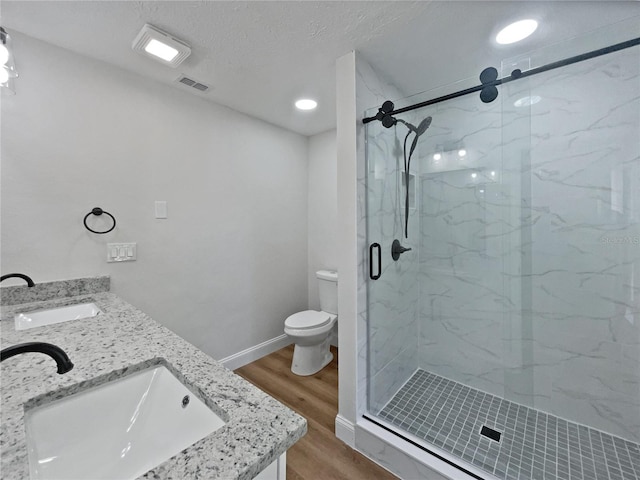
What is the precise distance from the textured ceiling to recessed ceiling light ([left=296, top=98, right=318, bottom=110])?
0.27 meters

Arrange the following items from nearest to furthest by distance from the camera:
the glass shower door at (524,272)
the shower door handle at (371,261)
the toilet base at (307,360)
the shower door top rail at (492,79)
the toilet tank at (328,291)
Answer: the shower door top rail at (492,79), the glass shower door at (524,272), the shower door handle at (371,261), the toilet base at (307,360), the toilet tank at (328,291)

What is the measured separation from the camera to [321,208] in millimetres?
2965

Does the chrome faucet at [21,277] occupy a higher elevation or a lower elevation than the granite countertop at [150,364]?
higher

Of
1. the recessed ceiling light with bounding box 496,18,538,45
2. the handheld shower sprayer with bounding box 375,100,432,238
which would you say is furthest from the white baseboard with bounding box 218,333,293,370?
the recessed ceiling light with bounding box 496,18,538,45

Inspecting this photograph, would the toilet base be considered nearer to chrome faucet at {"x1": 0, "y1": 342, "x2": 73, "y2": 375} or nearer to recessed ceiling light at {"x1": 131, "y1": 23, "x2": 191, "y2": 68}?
chrome faucet at {"x1": 0, "y1": 342, "x2": 73, "y2": 375}

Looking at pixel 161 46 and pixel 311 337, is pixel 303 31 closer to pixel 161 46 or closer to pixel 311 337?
pixel 161 46

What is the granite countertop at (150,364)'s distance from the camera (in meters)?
0.52

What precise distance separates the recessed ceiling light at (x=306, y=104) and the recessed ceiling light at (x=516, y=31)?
127 cm

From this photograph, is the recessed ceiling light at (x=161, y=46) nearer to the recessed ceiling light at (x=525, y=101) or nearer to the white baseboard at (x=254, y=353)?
the recessed ceiling light at (x=525, y=101)

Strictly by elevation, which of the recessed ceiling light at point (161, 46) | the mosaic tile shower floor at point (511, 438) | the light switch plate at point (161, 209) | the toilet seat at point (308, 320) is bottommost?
the mosaic tile shower floor at point (511, 438)

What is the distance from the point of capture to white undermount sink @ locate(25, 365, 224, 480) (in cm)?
65

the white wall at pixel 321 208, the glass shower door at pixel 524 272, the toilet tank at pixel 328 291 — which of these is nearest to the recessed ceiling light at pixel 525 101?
the glass shower door at pixel 524 272

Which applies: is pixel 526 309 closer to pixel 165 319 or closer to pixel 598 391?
pixel 598 391

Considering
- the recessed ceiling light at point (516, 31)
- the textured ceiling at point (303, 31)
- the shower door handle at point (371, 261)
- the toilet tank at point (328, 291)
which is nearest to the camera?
the textured ceiling at point (303, 31)
